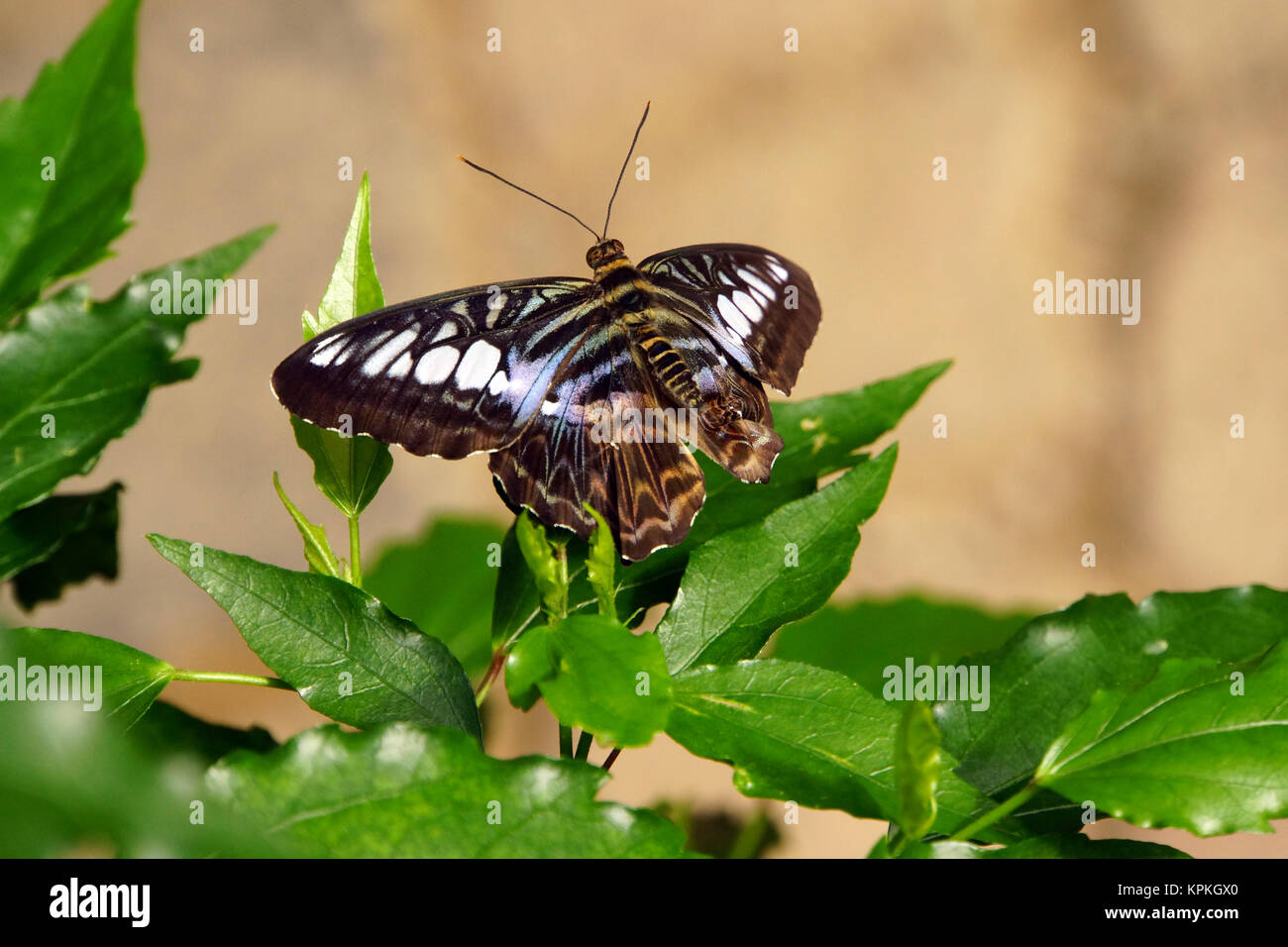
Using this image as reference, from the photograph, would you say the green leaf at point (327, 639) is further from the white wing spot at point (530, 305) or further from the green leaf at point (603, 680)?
the white wing spot at point (530, 305)

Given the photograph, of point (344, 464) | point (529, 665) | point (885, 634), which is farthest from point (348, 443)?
point (885, 634)

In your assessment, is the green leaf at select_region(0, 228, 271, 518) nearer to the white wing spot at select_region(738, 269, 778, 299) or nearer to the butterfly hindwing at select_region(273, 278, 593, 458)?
the butterfly hindwing at select_region(273, 278, 593, 458)

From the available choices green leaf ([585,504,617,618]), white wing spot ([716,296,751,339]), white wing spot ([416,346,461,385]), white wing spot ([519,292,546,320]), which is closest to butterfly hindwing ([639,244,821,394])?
white wing spot ([716,296,751,339])

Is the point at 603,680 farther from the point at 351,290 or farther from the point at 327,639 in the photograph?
the point at 351,290

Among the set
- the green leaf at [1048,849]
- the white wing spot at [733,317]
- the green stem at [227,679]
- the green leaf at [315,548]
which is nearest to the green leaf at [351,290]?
the green leaf at [315,548]
